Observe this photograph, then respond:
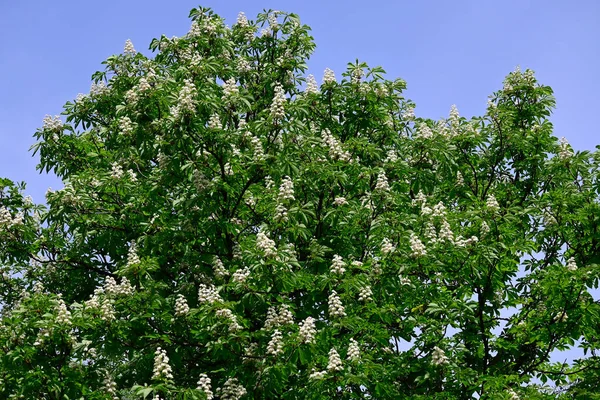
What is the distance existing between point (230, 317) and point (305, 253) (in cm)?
286

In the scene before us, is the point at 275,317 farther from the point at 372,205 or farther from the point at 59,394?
the point at 59,394

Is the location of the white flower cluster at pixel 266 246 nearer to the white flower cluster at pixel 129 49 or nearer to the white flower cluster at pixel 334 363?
the white flower cluster at pixel 334 363

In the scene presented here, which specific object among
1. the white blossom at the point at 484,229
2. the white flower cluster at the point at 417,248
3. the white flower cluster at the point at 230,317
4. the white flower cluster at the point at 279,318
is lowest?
the white flower cluster at the point at 230,317

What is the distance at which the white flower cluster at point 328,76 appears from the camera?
1551 cm

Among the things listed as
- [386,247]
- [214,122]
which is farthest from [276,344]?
[214,122]

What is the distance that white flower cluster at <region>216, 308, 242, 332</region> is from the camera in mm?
11422

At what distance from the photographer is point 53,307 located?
13.2m

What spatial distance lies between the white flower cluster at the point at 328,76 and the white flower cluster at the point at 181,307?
5482 mm

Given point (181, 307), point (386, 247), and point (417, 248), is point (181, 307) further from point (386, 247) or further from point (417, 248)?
point (417, 248)

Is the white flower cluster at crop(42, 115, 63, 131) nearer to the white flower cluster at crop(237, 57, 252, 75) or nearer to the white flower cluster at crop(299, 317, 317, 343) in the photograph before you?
the white flower cluster at crop(237, 57, 252, 75)

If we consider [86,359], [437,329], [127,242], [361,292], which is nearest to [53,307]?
[86,359]

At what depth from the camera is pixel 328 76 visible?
15.6 m

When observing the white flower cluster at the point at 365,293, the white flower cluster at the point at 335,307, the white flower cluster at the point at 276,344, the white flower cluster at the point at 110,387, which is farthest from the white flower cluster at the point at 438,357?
the white flower cluster at the point at 110,387

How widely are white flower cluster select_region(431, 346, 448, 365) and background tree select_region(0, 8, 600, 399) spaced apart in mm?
39
